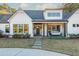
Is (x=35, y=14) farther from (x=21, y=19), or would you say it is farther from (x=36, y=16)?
(x=21, y=19)

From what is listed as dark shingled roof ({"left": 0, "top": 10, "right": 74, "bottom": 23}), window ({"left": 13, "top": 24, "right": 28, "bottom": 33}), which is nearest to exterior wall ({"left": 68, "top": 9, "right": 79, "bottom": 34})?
dark shingled roof ({"left": 0, "top": 10, "right": 74, "bottom": 23})

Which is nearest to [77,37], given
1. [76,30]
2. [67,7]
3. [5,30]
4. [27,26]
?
[76,30]

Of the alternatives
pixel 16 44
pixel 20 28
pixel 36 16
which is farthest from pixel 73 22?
pixel 16 44

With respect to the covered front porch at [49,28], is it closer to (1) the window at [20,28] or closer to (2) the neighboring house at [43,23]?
(2) the neighboring house at [43,23]

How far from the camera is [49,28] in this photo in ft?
87.0

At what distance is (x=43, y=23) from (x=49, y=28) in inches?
37.3

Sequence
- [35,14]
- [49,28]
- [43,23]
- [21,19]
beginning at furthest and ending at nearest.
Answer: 1. [35,14]
2. [43,23]
3. [49,28]
4. [21,19]

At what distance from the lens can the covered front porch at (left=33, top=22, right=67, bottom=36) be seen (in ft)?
A: 86.1

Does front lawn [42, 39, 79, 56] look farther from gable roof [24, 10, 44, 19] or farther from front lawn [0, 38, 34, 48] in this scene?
gable roof [24, 10, 44, 19]

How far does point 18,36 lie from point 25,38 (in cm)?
97

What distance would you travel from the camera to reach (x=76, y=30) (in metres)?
25.4

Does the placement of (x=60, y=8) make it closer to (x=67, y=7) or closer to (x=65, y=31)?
(x=67, y=7)

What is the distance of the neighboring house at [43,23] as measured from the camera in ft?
83.0

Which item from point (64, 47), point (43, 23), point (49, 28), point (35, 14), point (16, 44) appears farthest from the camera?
point (35, 14)
